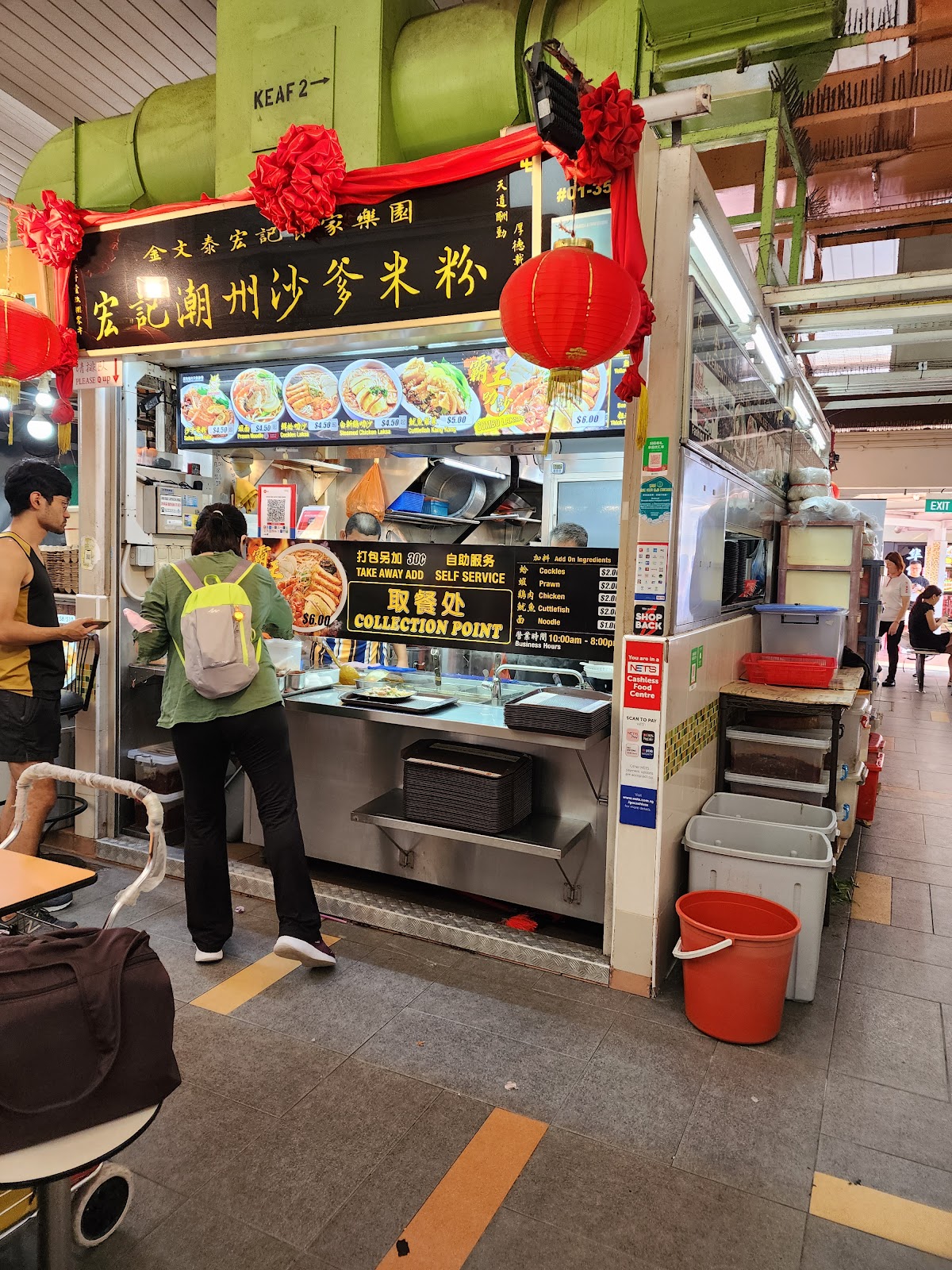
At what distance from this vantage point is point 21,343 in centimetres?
404

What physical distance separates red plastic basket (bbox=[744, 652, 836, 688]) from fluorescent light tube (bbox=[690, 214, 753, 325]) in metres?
1.92

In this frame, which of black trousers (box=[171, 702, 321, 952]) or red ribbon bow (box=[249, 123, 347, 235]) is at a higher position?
red ribbon bow (box=[249, 123, 347, 235])

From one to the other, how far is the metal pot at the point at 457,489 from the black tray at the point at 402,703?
1.75 metres

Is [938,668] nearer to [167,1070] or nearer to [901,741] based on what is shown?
[901,741]

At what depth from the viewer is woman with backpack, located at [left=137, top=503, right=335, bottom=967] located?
11.0 feet

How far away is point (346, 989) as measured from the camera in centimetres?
Result: 328

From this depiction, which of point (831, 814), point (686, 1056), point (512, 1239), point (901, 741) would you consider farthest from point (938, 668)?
point (512, 1239)

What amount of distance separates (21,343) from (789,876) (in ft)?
14.3

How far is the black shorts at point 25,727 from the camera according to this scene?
380 cm

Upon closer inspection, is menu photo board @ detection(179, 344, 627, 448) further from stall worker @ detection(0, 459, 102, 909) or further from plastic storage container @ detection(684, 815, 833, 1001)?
plastic storage container @ detection(684, 815, 833, 1001)

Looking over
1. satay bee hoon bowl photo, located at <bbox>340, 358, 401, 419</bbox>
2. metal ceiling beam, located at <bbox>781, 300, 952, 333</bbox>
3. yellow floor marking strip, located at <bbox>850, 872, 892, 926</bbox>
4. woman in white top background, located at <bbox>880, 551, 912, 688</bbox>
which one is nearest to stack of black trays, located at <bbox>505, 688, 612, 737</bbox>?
satay bee hoon bowl photo, located at <bbox>340, 358, 401, 419</bbox>

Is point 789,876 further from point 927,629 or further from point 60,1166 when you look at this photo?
point 927,629

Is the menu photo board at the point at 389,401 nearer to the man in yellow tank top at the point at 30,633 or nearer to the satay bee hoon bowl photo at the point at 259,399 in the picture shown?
the satay bee hoon bowl photo at the point at 259,399

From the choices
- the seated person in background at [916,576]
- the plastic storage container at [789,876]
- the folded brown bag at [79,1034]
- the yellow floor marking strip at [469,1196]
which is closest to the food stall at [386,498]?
the plastic storage container at [789,876]
